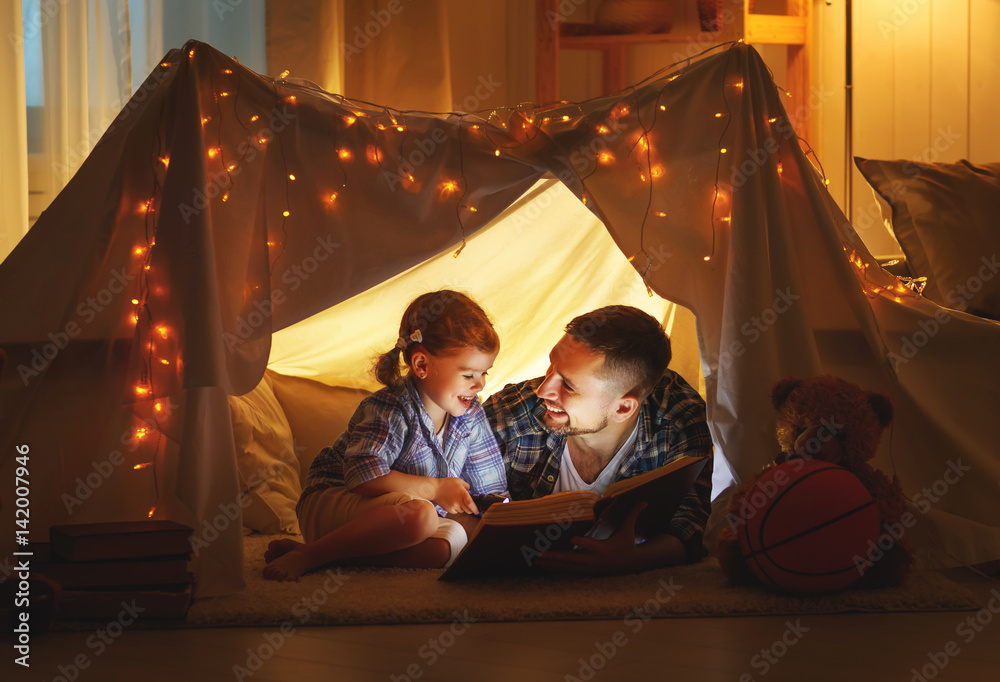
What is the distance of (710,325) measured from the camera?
189 centimetres

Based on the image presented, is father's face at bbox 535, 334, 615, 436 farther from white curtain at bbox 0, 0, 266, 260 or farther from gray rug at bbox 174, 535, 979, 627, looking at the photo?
white curtain at bbox 0, 0, 266, 260

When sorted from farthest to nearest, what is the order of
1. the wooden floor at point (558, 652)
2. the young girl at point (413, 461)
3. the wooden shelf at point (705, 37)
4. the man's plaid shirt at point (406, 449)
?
1. the wooden shelf at point (705, 37)
2. the man's plaid shirt at point (406, 449)
3. the young girl at point (413, 461)
4. the wooden floor at point (558, 652)

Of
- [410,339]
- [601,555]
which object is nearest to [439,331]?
[410,339]

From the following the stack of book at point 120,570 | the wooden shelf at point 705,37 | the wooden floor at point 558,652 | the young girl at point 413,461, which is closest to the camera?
the wooden floor at point 558,652

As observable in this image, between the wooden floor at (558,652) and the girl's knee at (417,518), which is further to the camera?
the girl's knee at (417,518)

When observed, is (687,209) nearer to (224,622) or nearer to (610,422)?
(610,422)

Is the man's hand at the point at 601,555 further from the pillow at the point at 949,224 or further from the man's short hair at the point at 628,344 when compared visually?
the pillow at the point at 949,224

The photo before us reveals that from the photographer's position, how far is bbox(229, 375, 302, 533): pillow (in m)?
2.16

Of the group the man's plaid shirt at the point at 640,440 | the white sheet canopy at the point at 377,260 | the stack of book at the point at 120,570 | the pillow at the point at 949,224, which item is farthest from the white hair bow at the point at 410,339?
the pillow at the point at 949,224

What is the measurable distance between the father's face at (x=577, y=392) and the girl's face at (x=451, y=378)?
136mm

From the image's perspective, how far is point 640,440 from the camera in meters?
1.97

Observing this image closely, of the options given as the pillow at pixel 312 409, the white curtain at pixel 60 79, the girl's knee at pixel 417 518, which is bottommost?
the girl's knee at pixel 417 518

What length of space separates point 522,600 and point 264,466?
34.4 inches

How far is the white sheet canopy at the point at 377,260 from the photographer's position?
1717 mm
